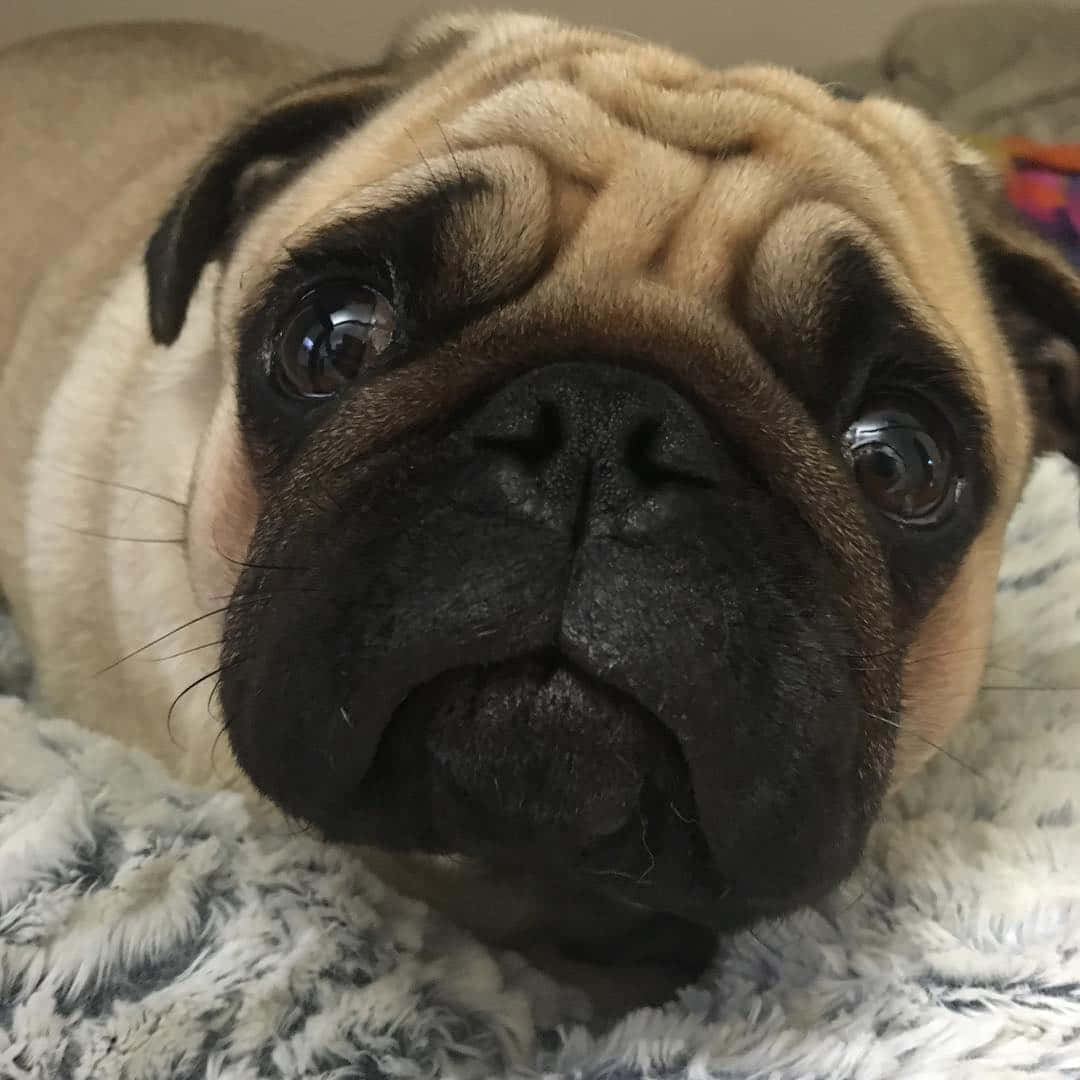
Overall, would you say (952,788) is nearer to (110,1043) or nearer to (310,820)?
(310,820)

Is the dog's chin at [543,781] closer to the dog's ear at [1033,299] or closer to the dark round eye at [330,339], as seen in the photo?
the dark round eye at [330,339]

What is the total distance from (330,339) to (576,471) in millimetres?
357

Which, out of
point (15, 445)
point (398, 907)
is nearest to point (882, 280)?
point (398, 907)

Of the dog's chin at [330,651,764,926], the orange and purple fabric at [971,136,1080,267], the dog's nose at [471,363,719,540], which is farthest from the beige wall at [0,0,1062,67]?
the dog's chin at [330,651,764,926]

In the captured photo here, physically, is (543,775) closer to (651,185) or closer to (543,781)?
(543,781)

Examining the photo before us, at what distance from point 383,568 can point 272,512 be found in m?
0.23

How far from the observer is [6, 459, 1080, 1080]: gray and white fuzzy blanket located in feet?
3.55

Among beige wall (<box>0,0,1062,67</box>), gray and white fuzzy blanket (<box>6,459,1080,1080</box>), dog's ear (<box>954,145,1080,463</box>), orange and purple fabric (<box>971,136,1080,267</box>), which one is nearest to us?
gray and white fuzzy blanket (<box>6,459,1080,1080</box>)

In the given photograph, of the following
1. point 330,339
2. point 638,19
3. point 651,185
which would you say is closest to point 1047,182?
point 638,19

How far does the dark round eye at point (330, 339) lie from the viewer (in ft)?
3.82

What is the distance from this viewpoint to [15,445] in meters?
1.97

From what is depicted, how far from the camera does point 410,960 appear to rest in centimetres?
124

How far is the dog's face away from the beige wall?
199cm

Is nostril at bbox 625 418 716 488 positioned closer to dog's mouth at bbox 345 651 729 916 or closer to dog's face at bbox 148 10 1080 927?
dog's face at bbox 148 10 1080 927
